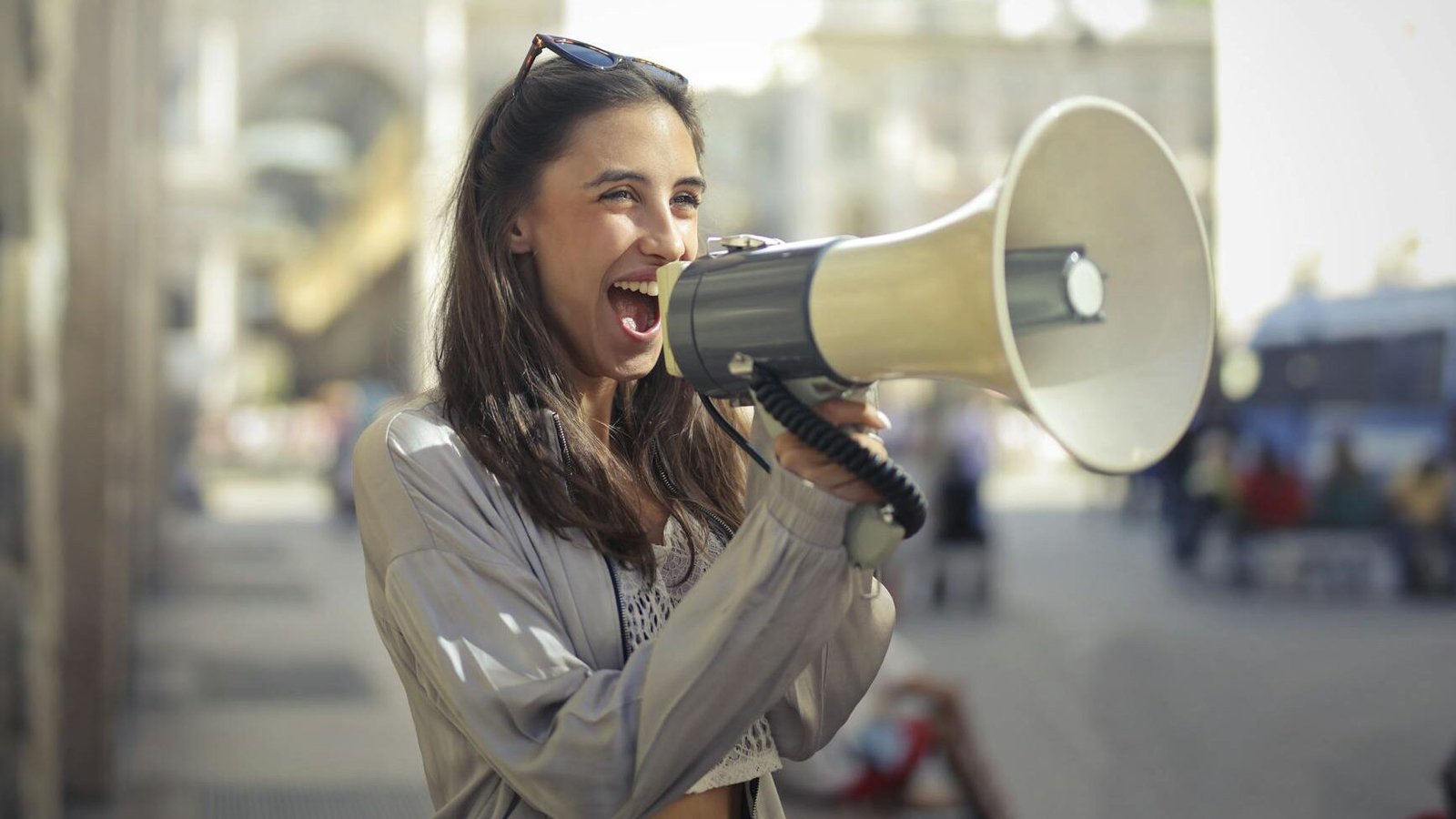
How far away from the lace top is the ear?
1.09ft

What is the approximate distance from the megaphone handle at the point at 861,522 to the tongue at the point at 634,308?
0.34 metres

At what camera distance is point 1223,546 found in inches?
403

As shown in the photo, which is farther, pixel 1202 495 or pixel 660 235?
pixel 1202 495

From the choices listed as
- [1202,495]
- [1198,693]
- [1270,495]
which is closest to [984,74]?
[1270,495]

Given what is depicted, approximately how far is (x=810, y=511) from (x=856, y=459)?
57 millimetres

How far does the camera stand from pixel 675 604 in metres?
1.56

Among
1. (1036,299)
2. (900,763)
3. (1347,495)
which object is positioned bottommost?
(900,763)

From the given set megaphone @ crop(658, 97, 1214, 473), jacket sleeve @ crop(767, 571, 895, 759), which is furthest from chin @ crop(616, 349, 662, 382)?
jacket sleeve @ crop(767, 571, 895, 759)

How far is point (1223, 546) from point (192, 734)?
6.58 meters

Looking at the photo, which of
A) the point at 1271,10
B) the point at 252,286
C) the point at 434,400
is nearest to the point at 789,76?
the point at 1271,10

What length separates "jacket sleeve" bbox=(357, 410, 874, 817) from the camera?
1265mm

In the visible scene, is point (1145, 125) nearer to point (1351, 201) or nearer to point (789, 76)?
point (1351, 201)

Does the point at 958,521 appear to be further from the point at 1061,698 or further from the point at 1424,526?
the point at 1424,526

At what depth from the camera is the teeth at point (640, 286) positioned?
160 cm
